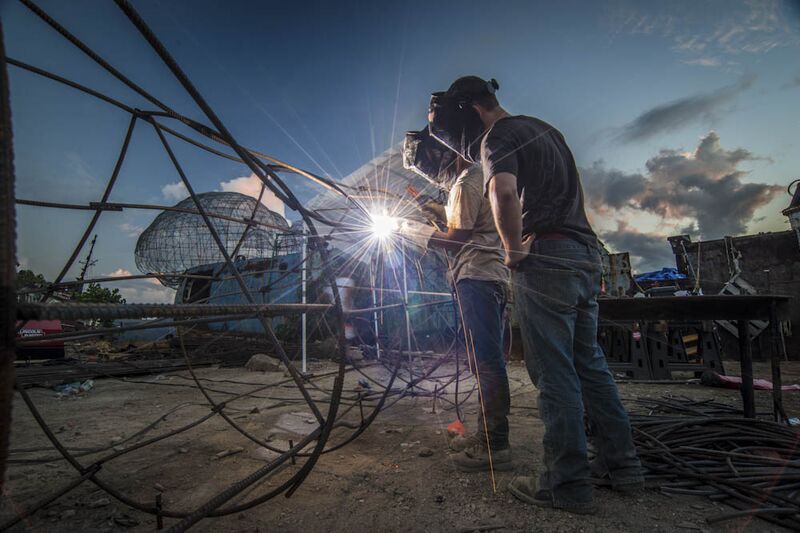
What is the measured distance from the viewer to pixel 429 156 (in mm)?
3113

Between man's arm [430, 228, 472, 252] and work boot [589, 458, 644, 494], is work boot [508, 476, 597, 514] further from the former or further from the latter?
man's arm [430, 228, 472, 252]

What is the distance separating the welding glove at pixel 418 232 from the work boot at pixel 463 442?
4.08 feet

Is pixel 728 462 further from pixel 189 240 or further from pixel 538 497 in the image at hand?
pixel 189 240

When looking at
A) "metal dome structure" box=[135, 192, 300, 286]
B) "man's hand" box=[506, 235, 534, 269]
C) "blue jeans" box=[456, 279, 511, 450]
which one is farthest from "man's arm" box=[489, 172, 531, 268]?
"metal dome structure" box=[135, 192, 300, 286]

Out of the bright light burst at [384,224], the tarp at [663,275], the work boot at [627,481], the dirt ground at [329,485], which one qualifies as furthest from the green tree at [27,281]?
the tarp at [663,275]

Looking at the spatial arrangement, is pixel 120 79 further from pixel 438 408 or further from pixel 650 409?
pixel 650 409

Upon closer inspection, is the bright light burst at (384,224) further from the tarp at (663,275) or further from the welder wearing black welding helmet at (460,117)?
the tarp at (663,275)

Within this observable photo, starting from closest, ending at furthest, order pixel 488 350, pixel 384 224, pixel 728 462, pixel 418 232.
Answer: pixel 728 462
pixel 488 350
pixel 418 232
pixel 384 224

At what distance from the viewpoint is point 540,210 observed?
178cm

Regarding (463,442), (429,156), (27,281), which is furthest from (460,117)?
(27,281)

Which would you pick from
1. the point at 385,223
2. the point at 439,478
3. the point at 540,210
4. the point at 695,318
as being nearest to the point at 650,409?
the point at 695,318

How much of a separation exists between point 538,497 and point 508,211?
135 centimetres

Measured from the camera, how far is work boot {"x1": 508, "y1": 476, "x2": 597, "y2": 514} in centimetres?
156

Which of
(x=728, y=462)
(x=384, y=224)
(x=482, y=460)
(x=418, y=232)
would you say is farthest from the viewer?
(x=384, y=224)
